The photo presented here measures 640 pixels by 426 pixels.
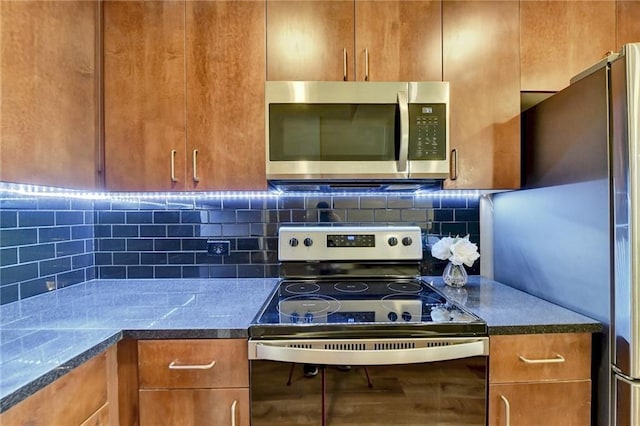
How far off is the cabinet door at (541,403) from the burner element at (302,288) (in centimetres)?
78

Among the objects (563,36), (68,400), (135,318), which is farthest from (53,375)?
(563,36)

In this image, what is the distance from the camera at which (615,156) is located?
1.00 m

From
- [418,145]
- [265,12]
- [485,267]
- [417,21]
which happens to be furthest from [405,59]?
[485,267]

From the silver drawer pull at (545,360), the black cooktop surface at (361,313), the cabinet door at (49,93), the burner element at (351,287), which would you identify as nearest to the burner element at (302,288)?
the black cooktop surface at (361,313)

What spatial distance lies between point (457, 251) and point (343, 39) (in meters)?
1.06

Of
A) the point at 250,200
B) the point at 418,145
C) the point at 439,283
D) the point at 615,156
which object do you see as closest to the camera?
the point at 615,156

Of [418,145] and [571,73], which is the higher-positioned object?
[571,73]

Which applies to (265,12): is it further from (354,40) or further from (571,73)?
(571,73)

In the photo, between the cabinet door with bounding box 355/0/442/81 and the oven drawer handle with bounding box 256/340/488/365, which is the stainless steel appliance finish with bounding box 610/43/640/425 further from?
the cabinet door with bounding box 355/0/442/81

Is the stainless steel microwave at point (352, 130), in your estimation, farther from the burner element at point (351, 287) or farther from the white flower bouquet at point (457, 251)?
the burner element at point (351, 287)

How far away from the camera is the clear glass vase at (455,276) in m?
1.58

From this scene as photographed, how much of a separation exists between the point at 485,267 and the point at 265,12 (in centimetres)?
162

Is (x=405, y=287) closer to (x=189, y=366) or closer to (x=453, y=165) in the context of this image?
(x=453, y=165)

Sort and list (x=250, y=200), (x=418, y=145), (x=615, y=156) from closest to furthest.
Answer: (x=615, y=156), (x=418, y=145), (x=250, y=200)
